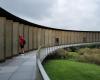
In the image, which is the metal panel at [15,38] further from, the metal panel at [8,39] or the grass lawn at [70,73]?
the grass lawn at [70,73]

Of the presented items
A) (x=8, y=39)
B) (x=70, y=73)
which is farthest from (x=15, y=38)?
(x=70, y=73)

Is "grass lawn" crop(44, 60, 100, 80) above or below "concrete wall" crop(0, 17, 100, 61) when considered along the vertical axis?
below

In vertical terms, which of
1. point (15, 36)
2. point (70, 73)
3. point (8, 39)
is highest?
point (15, 36)

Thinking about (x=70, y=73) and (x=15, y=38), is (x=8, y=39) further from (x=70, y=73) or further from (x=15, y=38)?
(x=70, y=73)

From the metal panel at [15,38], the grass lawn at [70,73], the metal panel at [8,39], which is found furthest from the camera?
the grass lawn at [70,73]

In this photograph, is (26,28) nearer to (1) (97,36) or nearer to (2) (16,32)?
(2) (16,32)

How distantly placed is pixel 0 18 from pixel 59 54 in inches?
1056

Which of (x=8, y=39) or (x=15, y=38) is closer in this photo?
(x=8, y=39)

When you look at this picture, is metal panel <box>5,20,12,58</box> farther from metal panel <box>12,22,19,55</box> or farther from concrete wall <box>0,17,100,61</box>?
metal panel <box>12,22,19,55</box>

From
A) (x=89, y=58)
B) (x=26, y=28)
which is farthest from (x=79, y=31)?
(x=26, y=28)

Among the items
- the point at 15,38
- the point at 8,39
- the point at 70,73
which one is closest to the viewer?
the point at 8,39

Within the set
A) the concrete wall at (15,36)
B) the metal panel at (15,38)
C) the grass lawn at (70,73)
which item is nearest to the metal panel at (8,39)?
the concrete wall at (15,36)

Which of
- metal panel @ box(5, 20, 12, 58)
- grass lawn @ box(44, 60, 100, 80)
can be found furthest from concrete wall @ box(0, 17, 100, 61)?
grass lawn @ box(44, 60, 100, 80)

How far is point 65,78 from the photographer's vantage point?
30.9m
